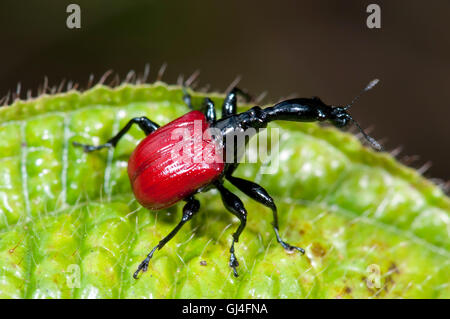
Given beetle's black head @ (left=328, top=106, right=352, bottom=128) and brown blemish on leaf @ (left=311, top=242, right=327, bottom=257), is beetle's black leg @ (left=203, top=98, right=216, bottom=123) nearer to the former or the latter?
beetle's black head @ (left=328, top=106, right=352, bottom=128)

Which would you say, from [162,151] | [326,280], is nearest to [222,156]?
[162,151]

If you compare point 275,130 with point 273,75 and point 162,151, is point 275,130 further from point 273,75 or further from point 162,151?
point 273,75

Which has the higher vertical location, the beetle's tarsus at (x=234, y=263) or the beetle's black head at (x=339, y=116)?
the beetle's black head at (x=339, y=116)

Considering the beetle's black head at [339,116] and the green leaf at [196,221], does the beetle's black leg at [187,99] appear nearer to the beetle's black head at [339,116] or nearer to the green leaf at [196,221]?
the green leaf at [196,221]

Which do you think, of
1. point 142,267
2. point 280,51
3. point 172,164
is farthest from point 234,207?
point 280,51

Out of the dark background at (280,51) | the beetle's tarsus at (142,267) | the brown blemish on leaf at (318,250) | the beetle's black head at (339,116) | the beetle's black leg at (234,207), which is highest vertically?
the dark background at (280,51)

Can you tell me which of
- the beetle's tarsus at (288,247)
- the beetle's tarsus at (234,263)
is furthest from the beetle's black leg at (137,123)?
the beetle's tarsus at (288,247)
